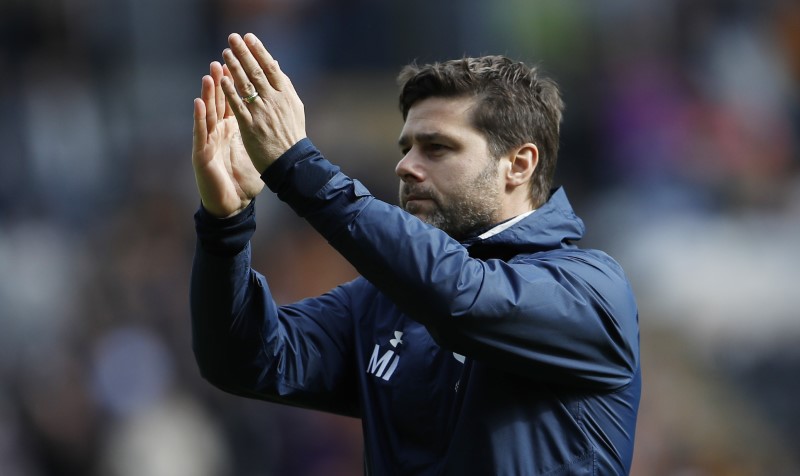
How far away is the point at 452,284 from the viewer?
9.05 feet

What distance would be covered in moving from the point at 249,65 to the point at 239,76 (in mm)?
34

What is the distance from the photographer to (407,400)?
314 centimetres

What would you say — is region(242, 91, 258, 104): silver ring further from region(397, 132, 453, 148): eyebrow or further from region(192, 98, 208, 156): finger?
region(397, 132, 453, 148): eyebrow

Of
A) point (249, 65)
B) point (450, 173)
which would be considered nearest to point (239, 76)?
point (249, 65)

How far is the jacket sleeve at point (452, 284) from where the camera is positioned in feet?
9.05

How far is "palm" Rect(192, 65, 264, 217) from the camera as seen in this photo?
3.04m

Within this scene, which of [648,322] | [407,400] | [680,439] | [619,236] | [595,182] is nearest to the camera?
[407,400]

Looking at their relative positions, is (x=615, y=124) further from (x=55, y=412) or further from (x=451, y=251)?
(x=451, y=251)

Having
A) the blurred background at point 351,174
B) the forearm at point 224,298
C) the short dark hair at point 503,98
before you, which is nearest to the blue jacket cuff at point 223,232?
the forearm at point 224,298

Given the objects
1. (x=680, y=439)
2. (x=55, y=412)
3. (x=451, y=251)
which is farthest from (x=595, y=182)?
(x=451, y=251)

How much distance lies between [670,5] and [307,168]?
24.1ft

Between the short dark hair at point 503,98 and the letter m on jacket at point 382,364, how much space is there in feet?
2.01

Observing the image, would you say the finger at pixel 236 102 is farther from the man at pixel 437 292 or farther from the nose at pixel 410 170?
the nose at pixel 410 170

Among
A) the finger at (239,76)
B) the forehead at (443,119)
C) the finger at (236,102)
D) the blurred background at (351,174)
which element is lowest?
the blurred background at (351,174)
